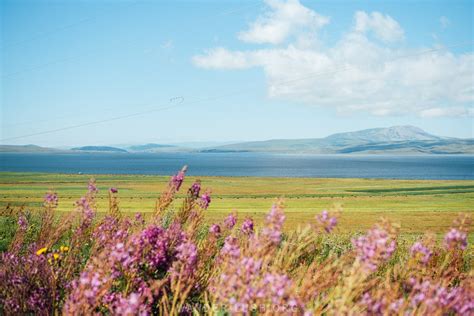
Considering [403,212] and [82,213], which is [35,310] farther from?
[403,212]

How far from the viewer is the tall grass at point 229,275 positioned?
215cm

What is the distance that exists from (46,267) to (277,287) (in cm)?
227

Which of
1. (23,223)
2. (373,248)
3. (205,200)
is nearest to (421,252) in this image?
(373,248)

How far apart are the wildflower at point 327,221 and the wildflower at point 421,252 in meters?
0.55

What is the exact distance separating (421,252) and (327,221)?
2.00ft

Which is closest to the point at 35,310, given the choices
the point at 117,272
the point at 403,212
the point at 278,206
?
the point at 117,272

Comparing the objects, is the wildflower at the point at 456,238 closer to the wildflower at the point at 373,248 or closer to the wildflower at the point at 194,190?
the wildflower at the point at 373,248

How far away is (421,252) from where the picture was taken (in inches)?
97.0

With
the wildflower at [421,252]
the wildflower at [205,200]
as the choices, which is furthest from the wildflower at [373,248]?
the wildflower at [205,200]

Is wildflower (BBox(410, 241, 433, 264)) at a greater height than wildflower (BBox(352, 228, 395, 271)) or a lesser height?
lesser

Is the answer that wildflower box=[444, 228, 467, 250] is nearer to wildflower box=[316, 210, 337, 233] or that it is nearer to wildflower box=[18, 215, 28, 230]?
wildflower box=[316, 210, 337, 233]

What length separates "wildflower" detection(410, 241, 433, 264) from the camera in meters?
2.38

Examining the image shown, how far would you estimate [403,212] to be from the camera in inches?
1108

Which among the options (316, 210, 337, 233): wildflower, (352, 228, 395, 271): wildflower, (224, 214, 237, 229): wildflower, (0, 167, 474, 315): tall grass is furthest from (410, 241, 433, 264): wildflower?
(224, 214, 237, 229): wildflower
